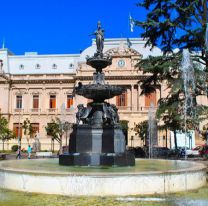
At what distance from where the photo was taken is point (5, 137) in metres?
45.8

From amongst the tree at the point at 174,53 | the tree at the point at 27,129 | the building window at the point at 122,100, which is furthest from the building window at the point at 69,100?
the tree at the point at 174,53

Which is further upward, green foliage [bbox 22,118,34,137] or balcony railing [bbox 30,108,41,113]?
balcony railing [bbox 30,108,41,113]

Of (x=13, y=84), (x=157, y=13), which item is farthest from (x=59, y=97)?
(x=157, y=13)

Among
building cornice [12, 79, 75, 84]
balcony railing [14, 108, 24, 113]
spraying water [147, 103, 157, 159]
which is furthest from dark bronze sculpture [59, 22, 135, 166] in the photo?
balcony railing [14, 108, 24, 113]

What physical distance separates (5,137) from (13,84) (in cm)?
1658

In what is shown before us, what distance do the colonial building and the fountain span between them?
4104 centimetres

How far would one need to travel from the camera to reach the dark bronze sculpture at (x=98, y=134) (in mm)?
12578

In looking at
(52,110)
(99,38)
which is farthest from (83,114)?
(52,110)

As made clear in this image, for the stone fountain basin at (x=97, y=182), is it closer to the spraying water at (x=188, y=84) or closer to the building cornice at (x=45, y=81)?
the spraying water at (x=188, y=84)

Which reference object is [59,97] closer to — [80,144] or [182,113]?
[182,113]

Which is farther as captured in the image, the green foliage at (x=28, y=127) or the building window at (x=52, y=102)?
the building window at (x=52, y=102)

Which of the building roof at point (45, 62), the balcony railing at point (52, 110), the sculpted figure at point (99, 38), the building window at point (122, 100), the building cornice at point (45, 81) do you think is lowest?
the sculpted figure at point (99, 38)

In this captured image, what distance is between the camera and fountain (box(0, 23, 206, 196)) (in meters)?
8.72

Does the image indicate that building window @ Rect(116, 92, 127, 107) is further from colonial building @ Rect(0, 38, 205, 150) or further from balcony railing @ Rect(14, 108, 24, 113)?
balcony railing @ Rect(14, 108, 24, 113)
